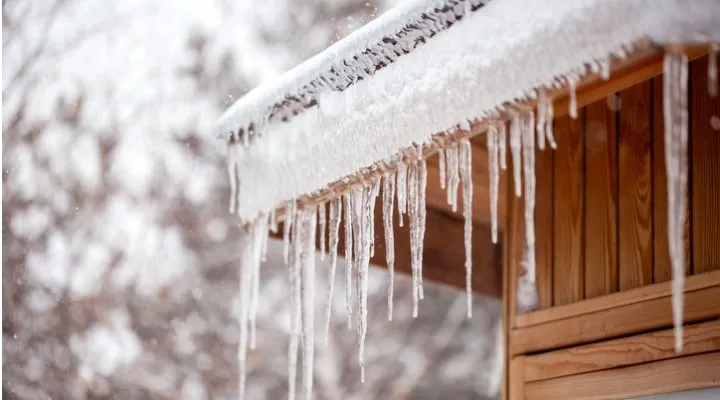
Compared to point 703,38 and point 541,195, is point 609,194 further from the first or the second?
point 703,38

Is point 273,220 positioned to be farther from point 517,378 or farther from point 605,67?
point 605,67

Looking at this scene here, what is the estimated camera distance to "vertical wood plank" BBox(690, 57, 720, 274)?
247 cm

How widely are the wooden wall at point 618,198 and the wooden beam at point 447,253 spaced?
778 millimetres

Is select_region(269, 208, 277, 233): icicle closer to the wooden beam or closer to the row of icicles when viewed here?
the row of icicles

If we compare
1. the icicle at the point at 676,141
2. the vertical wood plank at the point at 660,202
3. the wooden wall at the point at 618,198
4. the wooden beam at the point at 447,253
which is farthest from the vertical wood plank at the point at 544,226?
the icicle at the point at 676,141

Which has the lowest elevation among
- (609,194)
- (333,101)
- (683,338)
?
(683,338)

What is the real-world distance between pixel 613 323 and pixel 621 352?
0.10m

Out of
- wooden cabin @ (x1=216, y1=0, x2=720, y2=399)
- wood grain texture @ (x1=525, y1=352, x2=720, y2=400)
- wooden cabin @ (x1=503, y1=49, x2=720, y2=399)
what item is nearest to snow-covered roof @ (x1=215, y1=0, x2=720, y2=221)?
wooden cabin @ (x1=216, y1=0, x2=720, y2=399)

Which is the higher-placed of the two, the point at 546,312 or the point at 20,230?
the point at 20,230

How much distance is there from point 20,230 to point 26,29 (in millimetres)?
2568

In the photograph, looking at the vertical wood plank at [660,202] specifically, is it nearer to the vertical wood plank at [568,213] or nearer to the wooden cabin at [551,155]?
the wooden cabin at [551,155]

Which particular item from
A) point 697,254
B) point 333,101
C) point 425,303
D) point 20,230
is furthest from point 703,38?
point 20,230

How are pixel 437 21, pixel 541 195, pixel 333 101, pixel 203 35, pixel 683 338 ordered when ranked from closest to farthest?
pixel 437 21 < pixel 683 338 < pixel 333 101 < pixel 541 195 < pixel 203 35

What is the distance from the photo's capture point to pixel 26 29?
34.8 feet
